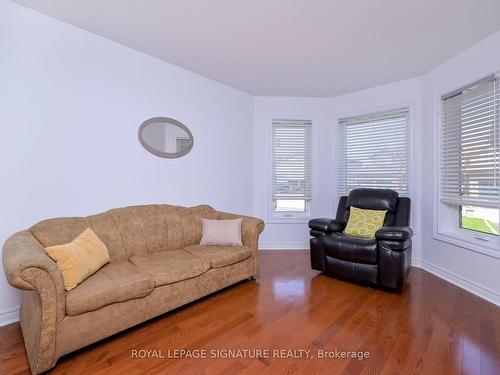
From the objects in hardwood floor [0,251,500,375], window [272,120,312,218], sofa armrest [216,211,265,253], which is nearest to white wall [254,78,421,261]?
window [272,120,312,218]

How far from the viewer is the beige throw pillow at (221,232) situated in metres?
2.83

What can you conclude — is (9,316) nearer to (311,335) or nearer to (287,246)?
(311,335)

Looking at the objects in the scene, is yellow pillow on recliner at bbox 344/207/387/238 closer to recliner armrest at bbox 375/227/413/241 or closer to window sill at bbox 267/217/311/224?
recliner armrest at bbox 375/227/413/241

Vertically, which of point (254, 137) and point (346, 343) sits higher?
point (254, 137)

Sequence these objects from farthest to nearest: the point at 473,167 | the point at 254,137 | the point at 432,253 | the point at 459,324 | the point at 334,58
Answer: the point at 254,137 < the point at 432,253 < the point at 334,58 < the point at 473,167 < the point at 459,324

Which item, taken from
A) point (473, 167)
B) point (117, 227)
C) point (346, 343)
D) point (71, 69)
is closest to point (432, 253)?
point (473, 167)

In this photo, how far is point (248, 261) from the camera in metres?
2.76

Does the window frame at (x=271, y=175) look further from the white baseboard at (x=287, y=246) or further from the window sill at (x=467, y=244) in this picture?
the window sill at (x=467, y=244)

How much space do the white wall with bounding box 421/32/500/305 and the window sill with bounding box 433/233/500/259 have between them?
0.13 feet

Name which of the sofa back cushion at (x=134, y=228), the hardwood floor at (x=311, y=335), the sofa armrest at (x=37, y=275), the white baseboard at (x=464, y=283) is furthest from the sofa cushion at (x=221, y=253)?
the white baseboard at (x=464, y=283)

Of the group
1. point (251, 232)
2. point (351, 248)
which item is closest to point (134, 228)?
point (251, 232)

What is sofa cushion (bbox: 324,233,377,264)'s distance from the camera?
2.56 meters

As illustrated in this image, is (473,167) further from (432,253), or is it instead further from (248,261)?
(248,261)

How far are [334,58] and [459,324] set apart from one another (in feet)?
9.13
